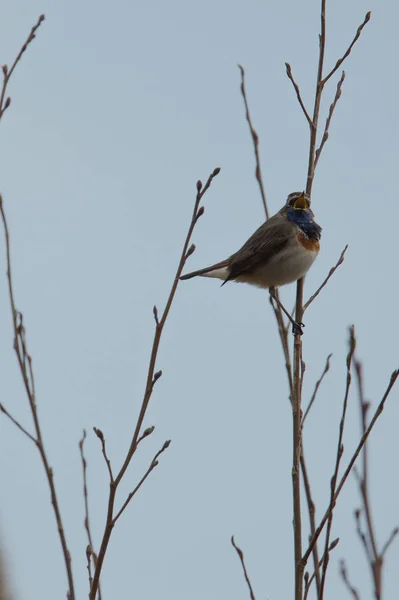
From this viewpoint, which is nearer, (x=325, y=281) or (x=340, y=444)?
(x=340, y=444)

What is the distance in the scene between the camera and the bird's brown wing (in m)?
8.52

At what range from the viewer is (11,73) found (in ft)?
12.1

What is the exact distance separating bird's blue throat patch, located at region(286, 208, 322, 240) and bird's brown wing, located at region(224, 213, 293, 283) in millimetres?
76

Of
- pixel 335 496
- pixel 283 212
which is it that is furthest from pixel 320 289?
pixel 283 212

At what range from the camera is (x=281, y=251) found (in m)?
8.43

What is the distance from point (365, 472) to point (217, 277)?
247 inches

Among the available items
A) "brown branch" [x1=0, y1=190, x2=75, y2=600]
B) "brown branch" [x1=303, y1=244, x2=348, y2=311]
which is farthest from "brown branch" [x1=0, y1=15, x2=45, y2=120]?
"brown branch" [x1=303, y1=244, x2=348, y2=311]

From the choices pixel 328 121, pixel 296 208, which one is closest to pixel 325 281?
pixel 328 121

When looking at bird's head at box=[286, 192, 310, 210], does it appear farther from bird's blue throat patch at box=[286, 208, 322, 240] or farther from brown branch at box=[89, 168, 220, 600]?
brown branch at box=[89, 168, 220, 600]

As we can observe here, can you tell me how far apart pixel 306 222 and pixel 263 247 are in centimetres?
48

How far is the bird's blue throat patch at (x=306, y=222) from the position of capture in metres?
8.47

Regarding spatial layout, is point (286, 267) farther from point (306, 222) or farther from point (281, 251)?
point (306, 222)

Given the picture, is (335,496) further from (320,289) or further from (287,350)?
(320,289)

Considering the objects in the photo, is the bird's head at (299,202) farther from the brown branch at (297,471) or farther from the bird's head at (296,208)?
the brown branch at (297,471)
